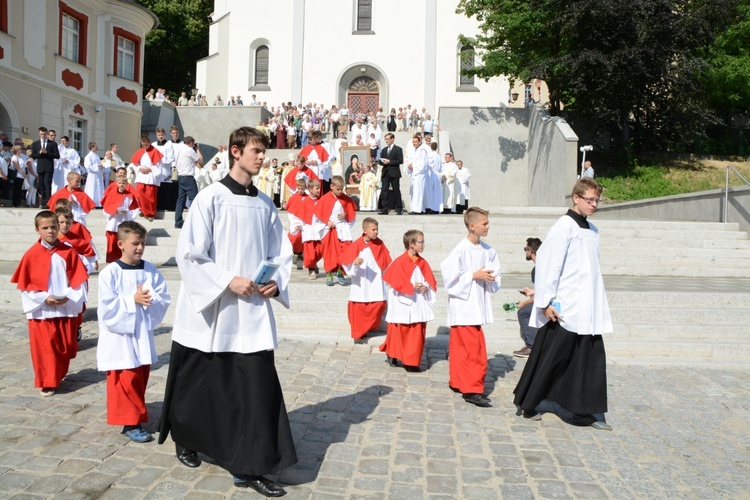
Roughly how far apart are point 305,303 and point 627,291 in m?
4.55

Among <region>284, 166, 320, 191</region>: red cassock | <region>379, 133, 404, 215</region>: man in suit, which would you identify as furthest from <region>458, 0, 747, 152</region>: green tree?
<region>284, 166, 320, 191</region>: red cassock

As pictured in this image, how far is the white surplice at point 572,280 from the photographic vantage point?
600cm

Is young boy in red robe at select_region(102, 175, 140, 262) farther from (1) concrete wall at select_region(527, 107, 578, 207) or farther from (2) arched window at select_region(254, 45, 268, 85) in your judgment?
(2) arched window at select_region(254, 45, 268, 85)

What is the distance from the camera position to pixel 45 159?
1831 cm

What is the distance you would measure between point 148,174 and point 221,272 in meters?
12.4

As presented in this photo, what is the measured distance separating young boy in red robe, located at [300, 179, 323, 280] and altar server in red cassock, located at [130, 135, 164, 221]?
521 cm

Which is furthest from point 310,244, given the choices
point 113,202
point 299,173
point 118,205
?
point 113,202

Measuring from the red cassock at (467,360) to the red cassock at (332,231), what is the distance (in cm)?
458

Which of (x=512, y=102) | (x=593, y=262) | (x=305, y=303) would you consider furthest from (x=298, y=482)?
(x=512, y=102)

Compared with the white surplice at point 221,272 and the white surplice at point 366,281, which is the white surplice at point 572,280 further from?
the white surplice at point 366,281

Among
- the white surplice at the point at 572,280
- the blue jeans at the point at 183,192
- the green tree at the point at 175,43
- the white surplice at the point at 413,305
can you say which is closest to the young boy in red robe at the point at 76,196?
the blue jeans at the point at 183,192

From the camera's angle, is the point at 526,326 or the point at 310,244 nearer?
the point at 526,326

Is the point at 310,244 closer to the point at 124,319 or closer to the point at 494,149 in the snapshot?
the point at 124,319

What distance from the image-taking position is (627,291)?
9820 millimetres
